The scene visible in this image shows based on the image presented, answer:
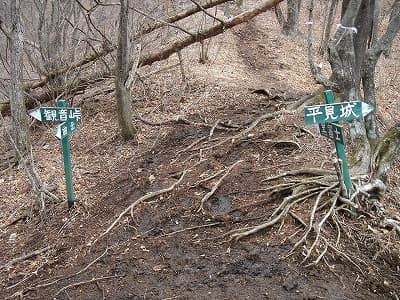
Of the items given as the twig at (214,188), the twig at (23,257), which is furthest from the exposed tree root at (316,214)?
the twig at (23,257)

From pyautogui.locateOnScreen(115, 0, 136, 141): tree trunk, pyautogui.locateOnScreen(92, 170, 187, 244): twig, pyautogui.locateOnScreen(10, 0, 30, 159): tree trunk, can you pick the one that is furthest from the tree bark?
pyautogui.locateOnScreen(92, 170, 187, 244): twig

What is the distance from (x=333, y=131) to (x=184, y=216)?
1.82 m

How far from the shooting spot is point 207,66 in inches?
405

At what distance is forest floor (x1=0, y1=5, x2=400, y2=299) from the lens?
12.1 ft

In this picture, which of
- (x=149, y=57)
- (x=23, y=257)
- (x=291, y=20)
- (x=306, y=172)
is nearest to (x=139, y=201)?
(x=23, y=257)

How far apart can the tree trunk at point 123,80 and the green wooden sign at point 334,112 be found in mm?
3388

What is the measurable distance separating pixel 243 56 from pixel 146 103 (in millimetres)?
4712

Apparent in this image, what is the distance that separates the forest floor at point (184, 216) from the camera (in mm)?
3686

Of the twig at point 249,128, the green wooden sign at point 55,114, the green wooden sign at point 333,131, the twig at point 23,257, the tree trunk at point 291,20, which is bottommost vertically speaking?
the twig at point 23,257

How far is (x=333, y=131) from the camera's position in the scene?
3.89 m

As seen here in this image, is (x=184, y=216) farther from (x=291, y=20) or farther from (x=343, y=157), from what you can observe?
(x=291, y=20)

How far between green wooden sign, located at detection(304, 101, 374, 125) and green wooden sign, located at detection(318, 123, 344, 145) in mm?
108

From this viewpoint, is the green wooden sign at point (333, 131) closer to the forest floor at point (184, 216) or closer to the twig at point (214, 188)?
the forest floor at point (184, 216)

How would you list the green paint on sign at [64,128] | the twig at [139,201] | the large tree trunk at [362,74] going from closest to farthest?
the twig at [139,201], the green paint on sign at [64,128], the large tree trunk at [362,74]
